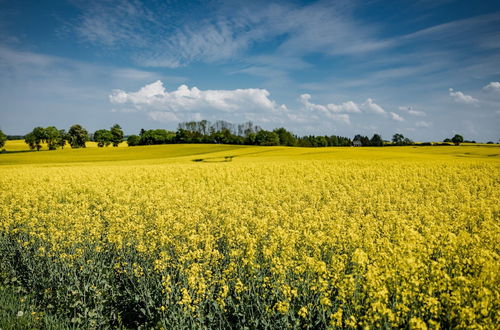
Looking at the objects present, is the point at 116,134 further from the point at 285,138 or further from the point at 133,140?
the point at 285,138

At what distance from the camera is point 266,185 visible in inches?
719

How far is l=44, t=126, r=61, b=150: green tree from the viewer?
92.1 metres

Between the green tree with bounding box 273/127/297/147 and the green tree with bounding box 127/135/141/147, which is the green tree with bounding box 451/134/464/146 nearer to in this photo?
the green tree with bounding box 273/127/297/147

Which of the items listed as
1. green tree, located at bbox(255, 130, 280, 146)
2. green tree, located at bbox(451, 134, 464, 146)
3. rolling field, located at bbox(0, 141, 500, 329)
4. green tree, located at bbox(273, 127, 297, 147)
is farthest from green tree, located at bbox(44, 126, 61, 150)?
green tree, located at bbox(451, 134, 464, 146)

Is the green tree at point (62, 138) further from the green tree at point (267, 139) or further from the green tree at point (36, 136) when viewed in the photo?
the green tree at point (267, 139)

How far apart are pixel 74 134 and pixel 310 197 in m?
111

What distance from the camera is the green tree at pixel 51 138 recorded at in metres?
92.1

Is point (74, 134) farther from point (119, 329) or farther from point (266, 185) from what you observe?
point (119, 329)

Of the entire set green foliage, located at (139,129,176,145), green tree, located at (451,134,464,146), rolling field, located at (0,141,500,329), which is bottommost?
rolling field, located at (0,141,500,329)

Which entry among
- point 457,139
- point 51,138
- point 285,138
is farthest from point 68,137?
point 457,139

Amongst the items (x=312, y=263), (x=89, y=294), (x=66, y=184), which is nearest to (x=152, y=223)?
(x=89, y=294)

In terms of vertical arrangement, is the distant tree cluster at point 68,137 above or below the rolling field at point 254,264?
above

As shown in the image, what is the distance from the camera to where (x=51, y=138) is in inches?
3652

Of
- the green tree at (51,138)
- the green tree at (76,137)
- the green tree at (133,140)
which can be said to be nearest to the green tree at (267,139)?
the green tree at (133,140)
